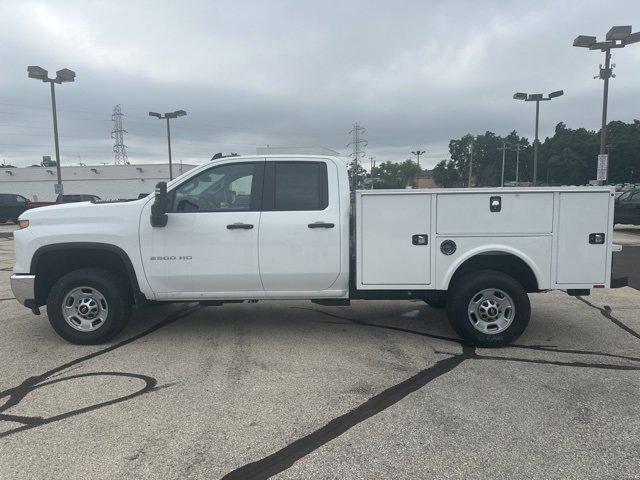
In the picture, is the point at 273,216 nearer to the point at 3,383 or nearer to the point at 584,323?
the point at 3,383

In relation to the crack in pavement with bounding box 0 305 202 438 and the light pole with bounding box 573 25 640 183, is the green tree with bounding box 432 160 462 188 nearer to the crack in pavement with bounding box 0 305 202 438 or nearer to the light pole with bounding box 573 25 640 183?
the light pole with bounding box 573 25 640 183

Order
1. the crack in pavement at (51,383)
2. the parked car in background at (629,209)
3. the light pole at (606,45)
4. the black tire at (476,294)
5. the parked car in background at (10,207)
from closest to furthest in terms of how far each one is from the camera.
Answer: the crack in pavement at (51,383) < the black tire at (476,294) < the light pole at (606,45) < the parked car in background at (629,209) < the parked car in background at (10,207)

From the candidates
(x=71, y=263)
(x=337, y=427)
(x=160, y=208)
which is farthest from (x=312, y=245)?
(x=71, y=263)

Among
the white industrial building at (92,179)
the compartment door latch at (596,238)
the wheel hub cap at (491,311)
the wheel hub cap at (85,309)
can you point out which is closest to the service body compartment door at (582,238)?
the compartment door latch at (596,238)

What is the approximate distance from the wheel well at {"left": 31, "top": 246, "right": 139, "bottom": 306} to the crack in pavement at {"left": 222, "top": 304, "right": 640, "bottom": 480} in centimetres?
286

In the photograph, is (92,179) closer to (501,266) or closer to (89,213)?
(89,213)

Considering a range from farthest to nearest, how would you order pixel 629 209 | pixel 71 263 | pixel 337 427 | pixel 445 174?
pixel 445 174 < pixel 629 209 < pixel 71 263 < pixel 337 427

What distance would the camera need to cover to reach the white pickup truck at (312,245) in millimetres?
5176

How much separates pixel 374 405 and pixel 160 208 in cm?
290

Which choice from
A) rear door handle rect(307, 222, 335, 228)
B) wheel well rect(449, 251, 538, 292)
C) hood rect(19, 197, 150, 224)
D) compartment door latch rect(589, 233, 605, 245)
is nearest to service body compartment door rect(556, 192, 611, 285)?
compartment door latch rect(589, 233, 605, 245)

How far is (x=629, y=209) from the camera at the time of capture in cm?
1967

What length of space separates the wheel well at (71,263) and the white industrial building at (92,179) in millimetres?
54428

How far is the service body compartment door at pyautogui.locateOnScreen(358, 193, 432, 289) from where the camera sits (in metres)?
5.20

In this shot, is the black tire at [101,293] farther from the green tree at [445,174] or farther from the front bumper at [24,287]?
the green tree at [445,174]
